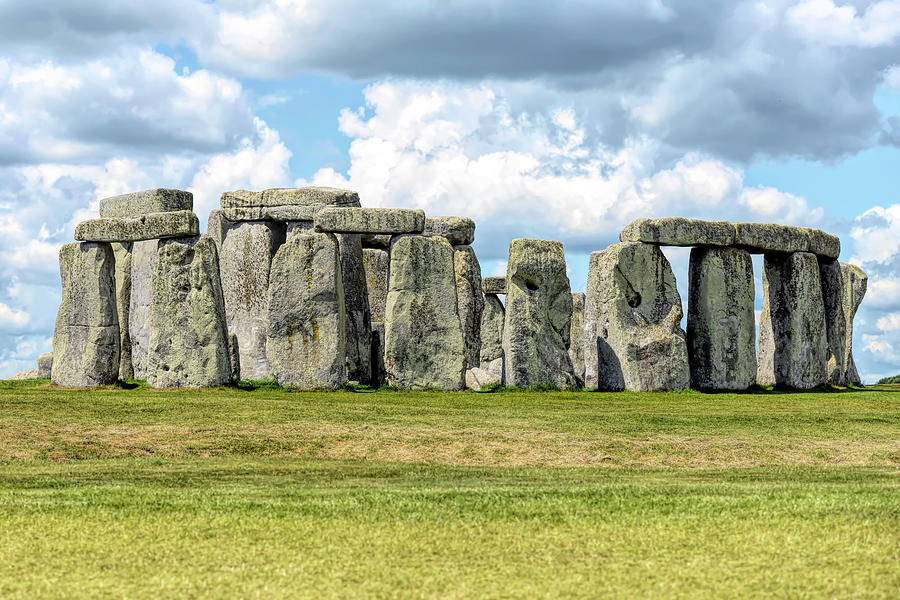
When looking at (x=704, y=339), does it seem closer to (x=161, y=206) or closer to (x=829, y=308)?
(x=829, y=308)

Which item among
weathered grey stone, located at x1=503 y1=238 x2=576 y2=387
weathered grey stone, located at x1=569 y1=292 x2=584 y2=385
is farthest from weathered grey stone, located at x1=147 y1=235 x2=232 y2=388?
weathered grey stone, located at x1=569 y1=292 x2=584 y2=385

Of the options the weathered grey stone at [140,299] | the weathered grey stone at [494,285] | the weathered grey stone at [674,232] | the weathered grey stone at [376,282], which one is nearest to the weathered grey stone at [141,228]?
the weathered grey stone at [140,299]

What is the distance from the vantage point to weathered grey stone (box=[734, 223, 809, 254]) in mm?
25984

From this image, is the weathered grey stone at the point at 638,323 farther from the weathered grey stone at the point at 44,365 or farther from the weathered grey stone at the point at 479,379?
the weathered grey stone at the point at 44,365

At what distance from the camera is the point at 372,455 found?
48.7 ft

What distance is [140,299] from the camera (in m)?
29.0

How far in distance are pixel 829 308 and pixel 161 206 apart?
16769 millimetres

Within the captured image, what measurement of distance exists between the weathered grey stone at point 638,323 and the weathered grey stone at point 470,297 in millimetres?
4693

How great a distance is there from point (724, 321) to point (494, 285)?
8764 millimetres

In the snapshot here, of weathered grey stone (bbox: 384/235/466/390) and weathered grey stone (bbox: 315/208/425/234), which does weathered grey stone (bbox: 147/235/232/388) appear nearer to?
weathered grey stone (bbox: 315/208/425/234)

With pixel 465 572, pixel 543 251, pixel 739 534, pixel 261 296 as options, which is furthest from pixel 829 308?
pixel 465 572

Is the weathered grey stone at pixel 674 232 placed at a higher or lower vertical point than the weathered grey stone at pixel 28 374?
higher

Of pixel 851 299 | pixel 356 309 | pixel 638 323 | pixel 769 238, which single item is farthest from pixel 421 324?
pixel 851 299

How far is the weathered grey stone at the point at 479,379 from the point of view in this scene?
24.5 m
